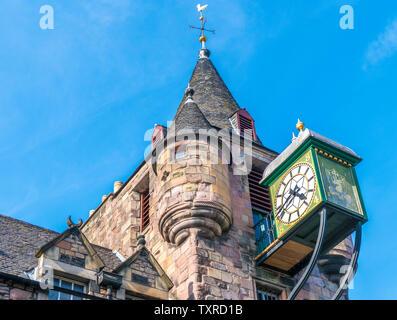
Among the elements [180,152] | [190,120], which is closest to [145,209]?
[180,152]

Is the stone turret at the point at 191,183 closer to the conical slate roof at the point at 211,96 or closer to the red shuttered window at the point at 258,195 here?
the red shuttered window at the point at 258,195

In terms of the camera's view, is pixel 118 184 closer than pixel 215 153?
No

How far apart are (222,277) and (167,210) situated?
228cm

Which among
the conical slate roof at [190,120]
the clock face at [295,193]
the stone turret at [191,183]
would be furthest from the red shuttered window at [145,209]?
the clock face at [295,193]

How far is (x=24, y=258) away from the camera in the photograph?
57.9ft

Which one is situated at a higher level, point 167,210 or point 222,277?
point 167,210

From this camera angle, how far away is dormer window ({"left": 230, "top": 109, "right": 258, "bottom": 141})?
82.8 feet

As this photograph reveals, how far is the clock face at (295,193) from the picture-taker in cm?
1895

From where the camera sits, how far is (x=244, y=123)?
25656 millimetres

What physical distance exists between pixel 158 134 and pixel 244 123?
3112 millimetres
